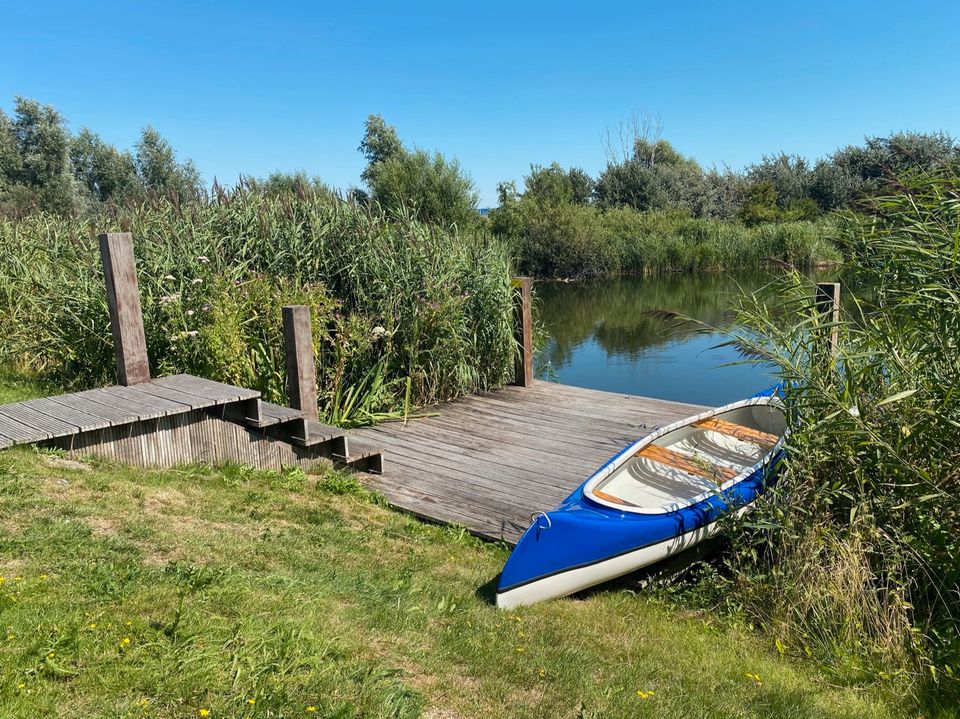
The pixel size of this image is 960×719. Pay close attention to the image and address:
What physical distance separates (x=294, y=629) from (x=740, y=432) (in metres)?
4.30

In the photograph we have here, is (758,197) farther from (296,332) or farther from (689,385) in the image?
(296,332)

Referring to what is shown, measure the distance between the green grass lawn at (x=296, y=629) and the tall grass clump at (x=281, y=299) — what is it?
2.39 meters

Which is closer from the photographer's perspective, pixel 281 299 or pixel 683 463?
pixel 683 463

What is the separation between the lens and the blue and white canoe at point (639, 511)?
13.6ft

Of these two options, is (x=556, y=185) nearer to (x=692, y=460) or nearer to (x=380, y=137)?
(x=380, y=137)

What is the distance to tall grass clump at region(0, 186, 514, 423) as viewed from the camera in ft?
22.9

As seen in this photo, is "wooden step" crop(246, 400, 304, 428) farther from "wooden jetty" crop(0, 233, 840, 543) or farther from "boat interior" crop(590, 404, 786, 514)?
"boat interior" crop(590, 404, 786, 514)

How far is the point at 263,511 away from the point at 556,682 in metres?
2.51

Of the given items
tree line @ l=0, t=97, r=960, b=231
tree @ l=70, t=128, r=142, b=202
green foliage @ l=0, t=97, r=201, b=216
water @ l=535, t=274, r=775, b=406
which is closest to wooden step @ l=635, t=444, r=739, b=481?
water @ l=535, t=274, r=775, b=406

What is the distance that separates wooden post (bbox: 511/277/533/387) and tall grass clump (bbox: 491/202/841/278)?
19914mm

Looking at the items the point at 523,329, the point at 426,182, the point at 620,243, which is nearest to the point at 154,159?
the point at 426,182

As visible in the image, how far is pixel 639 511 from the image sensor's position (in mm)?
4457

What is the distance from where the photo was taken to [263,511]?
4812 millimetres

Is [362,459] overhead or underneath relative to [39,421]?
underneath
